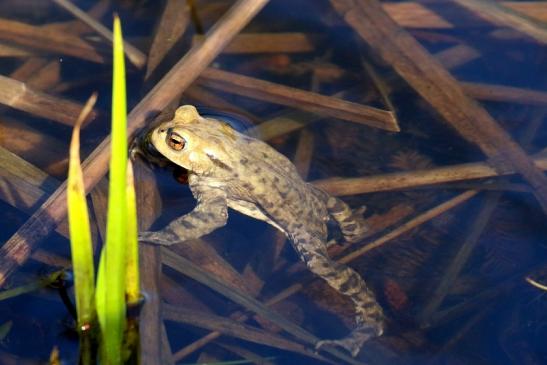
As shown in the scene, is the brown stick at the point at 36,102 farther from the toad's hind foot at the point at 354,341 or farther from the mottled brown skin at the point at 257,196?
the toad's hind foot at the point at 354,341

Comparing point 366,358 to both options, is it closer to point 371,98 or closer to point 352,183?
point 352,183

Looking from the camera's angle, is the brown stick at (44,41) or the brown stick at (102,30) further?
the brown stick at (44,41)

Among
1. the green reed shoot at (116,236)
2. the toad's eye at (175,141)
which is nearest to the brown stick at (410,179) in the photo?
the toad's eye at (175,141)

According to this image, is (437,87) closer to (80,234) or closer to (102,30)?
(102,30)

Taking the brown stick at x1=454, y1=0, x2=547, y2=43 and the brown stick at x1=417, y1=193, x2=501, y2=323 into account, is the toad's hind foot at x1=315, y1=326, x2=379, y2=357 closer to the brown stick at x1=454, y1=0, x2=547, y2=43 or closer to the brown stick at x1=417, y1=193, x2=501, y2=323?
the brown stick at x1=417, y1=193, x2=501, y2=323

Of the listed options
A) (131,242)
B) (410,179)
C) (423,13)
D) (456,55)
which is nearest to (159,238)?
(131,242)

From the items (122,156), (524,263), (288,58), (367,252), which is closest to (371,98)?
(288,58)
